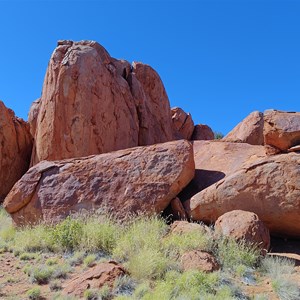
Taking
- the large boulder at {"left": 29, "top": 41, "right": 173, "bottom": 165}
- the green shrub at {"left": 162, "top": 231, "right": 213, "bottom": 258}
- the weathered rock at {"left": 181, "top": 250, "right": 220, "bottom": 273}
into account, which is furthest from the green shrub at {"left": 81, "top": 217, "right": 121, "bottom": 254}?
the large boulder at {"left": 29, "top": 41, "right": 173, "bottom": 165}

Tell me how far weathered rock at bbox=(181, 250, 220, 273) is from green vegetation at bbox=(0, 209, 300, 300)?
0.50 ft

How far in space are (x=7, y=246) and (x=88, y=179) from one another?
116 inches

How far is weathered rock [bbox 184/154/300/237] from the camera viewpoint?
8.92 metres

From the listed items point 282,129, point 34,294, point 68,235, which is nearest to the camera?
point 34,294

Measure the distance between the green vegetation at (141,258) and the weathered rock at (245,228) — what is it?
0.23 meters

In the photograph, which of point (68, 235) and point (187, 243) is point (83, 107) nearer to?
point (68, 235)

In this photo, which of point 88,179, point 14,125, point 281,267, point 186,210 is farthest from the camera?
point 14,125

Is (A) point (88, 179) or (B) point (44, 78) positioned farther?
(B) point (44, 78)

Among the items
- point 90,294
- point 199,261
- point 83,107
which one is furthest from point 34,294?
point 83,107

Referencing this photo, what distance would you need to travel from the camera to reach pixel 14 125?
18266 mm

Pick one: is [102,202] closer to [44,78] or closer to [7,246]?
[7,246]

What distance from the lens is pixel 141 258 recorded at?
7.14 m

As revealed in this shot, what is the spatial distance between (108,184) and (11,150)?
28.5 feet

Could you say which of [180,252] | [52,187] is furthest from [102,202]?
[180,252]
